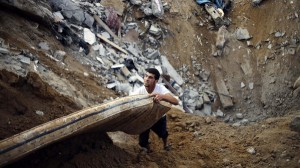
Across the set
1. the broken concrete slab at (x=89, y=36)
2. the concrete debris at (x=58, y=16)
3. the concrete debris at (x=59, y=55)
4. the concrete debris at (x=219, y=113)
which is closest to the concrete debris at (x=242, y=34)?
A: the concrete debris at (x=219, y=113)

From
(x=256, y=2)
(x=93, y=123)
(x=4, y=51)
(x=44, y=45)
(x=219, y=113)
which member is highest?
(x=256, y=2)

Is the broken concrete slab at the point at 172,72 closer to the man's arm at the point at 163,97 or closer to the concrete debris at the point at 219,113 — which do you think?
the concrete debris at the point at 219,113

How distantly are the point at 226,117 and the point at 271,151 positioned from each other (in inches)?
116

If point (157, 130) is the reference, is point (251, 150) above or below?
below

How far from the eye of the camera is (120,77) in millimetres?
7848

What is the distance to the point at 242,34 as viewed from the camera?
32.8 ft

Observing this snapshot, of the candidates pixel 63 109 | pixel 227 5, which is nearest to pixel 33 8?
pixel 63 109

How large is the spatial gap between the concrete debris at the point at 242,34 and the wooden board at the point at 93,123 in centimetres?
587

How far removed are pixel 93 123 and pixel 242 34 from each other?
7.00 m

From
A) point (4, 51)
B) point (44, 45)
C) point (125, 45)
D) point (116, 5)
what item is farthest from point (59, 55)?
point (116, 5)

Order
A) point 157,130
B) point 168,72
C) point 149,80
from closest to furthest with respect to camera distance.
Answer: point 149,80, point 157,130, point 168,72

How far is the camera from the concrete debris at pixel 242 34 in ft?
32.6

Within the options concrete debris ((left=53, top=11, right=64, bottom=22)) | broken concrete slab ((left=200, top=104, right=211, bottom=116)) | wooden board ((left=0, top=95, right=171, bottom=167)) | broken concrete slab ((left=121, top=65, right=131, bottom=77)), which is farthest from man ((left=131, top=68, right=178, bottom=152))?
broken concrete slab ((left=200, top=104, right=211, bottom=116))

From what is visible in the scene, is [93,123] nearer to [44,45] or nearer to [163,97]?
[163,97]
